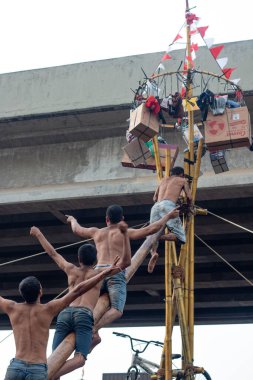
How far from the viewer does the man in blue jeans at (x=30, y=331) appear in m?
6.41

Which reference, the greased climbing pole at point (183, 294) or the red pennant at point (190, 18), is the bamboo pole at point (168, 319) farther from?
the red pennant at point (190, 18)

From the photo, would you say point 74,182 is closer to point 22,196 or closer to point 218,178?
point 22,196

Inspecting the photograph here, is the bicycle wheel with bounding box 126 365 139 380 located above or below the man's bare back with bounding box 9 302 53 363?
above

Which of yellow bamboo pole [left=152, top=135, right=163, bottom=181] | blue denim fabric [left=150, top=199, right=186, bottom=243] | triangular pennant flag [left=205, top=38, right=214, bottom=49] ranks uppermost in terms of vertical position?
triangular pennant flag [left=205, top=38, right=214, bottom=49]

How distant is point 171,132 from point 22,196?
323 centimetres

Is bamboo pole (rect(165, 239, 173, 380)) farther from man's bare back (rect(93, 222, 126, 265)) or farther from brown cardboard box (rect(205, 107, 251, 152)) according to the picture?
man's bare back (rect(93, 222, 126, 265))

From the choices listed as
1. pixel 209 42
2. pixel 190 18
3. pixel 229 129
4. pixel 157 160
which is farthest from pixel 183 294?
pixel 190 18

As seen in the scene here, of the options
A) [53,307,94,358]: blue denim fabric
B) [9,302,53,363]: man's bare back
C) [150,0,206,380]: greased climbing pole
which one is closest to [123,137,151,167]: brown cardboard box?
[150,0,206,380]: greased climbing pole

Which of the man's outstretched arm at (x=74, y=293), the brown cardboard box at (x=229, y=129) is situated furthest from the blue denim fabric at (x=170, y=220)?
the man's outstretched arm at (x=74, y=293)

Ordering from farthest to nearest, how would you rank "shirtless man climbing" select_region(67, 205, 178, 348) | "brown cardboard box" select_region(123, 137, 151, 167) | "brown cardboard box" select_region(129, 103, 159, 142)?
"brown cardboard box" select_region(123, 137, 151, 167), "brown cardboard box" select_region(129, 103, 159, 142), "shirtless man climbing" select_region(67, 205, 178, 348)

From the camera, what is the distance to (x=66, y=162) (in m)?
15.1

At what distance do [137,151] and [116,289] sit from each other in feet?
12.0

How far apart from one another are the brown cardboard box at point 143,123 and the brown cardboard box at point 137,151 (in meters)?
0.71

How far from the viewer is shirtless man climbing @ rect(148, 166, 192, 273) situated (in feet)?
33.9
